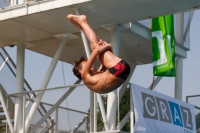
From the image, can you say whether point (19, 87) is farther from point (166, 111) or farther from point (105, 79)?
point (105, 79)

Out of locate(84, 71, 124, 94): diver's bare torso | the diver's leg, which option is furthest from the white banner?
the diver's leg

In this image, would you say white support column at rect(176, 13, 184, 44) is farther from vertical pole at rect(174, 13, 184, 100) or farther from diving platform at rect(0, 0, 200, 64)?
diving platform at rect(0, 0, 200, 64)

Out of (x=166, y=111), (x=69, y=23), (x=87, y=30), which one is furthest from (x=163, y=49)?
(x=87, y=30)

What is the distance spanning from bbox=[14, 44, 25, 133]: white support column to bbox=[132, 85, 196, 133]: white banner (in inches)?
189

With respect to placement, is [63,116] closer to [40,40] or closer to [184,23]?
[40,40]

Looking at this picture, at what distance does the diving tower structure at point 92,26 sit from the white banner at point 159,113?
0.87m

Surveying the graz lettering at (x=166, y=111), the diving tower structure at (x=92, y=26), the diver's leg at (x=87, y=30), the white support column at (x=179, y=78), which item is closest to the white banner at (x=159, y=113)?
the graz lettering at (x=166, y=111)

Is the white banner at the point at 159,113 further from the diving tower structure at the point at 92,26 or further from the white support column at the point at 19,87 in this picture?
the white support column at the point at 19,87

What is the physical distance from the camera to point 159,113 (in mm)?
18344

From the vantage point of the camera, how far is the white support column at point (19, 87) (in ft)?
66.1

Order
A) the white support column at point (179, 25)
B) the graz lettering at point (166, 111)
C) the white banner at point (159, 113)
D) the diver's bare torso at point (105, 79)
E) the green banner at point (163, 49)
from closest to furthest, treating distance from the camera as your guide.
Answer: the diver's bare torso at point (105, 79) < the white banner at point (159, 113) < the graz lettering at point (166, 111) < the green banner at point (163, 49) < the white support column at point (179, 25)

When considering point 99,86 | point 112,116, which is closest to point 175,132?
point 112,116

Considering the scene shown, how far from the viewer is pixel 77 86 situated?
1802 centimetres

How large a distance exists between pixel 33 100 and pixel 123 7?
5062mm
